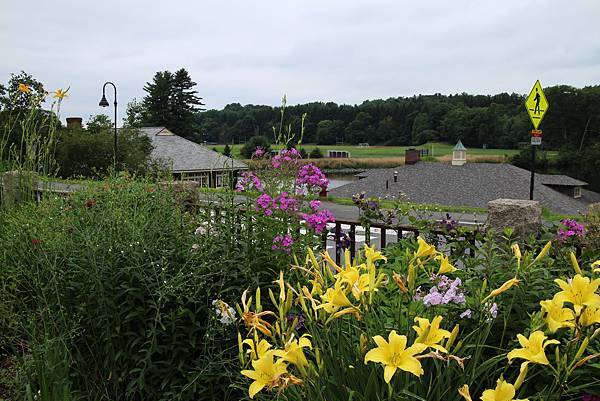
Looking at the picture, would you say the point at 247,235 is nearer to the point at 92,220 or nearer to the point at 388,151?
the point at 92,220

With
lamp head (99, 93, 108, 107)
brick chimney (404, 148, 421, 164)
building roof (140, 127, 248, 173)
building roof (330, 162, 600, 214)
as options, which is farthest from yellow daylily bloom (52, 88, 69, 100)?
brick chimney (404, 148, 421, 164)

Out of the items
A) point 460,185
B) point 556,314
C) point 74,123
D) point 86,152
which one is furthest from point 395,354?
point 460,185

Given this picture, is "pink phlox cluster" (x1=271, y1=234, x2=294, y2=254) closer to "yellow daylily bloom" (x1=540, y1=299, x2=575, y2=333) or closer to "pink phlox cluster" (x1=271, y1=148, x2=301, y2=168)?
"pink phlox cluster" (x1=271, y1=148, x2=301, y2=168)

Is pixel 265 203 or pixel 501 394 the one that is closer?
pixel 501 394

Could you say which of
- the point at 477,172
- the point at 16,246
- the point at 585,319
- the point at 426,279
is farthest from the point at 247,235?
the point at 477,172

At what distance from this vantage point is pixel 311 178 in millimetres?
3176

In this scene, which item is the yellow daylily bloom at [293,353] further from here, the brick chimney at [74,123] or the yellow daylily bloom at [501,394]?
the brick chimney at [74,123]

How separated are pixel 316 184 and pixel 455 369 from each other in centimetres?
181

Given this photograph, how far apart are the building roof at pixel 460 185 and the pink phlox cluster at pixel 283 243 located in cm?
3396

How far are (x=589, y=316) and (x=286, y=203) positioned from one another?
73.7 inches

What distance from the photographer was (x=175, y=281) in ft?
8.01

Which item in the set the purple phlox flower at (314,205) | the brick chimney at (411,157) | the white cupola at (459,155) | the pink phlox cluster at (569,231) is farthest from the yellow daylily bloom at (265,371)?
the white cupola at (459,155)

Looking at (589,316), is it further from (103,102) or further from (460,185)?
(460,185)

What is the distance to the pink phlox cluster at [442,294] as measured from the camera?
1606mm
